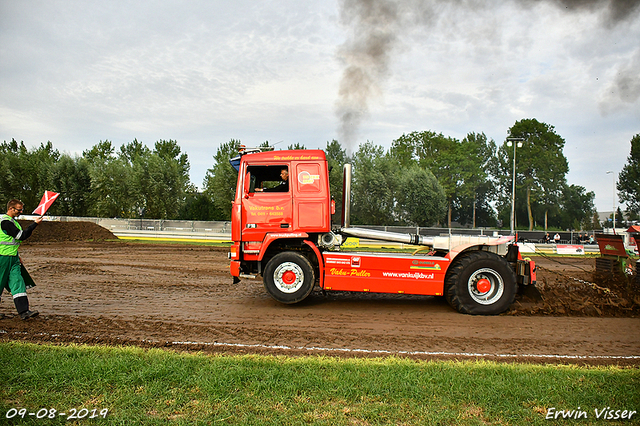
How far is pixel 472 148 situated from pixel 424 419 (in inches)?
2717

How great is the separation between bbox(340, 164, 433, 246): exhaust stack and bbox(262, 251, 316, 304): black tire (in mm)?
1139

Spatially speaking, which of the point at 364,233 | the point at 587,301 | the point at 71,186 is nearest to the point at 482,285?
the point at 587,301

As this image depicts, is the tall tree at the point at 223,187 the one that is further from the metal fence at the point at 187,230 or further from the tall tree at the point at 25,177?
the tall tree at the point at 25,177

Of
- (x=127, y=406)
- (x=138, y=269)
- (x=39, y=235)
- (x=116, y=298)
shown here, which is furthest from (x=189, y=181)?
(x=127, y=406)

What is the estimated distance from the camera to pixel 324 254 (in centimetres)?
801

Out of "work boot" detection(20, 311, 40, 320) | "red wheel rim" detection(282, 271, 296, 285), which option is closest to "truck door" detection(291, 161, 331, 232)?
"red wheel rim" detection(282, 271, 296, 285)

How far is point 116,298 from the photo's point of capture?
890cm

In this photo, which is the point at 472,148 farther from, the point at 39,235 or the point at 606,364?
the point at 606,364

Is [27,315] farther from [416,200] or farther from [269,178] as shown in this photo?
[416,200]

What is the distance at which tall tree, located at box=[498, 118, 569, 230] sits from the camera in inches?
2426

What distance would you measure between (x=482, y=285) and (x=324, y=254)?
307 cm

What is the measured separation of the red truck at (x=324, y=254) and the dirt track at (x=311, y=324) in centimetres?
48

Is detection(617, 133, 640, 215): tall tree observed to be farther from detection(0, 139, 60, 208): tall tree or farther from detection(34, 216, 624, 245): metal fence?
detection(0, 139, 60, 208): tall tree

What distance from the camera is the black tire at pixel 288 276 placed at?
26.2 feet
